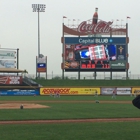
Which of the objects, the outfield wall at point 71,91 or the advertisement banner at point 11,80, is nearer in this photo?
the outfield wall at point 71,91

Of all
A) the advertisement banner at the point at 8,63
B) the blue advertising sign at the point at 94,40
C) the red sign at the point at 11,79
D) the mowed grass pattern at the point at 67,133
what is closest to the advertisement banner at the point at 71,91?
the red sign at the point at 11,79

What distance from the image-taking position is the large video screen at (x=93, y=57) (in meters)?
63.2

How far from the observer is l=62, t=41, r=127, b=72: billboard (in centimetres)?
6328

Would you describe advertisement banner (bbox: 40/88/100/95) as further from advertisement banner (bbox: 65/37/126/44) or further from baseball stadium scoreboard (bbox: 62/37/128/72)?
advertisement banner (bbox: 65/37/126/44)

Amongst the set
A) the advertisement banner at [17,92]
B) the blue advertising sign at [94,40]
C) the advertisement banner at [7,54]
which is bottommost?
the advertisement banner at [17,92]

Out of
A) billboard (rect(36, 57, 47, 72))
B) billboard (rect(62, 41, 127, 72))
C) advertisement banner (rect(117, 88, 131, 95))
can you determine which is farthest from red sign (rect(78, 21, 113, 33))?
billboard (rect(36, 57, 47, 72))

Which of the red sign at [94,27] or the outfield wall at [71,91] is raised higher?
the red sign at [94,27]

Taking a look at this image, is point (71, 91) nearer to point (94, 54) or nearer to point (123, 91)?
point (94, 54)

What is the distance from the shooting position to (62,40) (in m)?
65.4

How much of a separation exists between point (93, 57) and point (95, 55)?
517mm

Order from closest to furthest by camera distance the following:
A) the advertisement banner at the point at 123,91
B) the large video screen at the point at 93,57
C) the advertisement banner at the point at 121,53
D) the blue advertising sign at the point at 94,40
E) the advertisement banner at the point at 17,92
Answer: the advertisement banner at the point at 17,92 < the large video screen at the point at 93,57 < the advertisement banner at the point at 123,91 < the advertisement banner at the point at 121,53 < the blue advertising sign at the point at 94,40

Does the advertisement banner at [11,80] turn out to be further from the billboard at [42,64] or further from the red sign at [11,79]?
the billboard at [42,64]

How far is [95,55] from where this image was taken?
206ft

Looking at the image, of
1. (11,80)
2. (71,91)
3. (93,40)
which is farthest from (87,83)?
(11,80)
